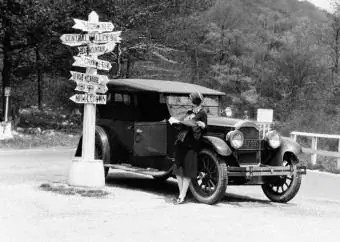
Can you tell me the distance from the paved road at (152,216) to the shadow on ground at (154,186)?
20mm

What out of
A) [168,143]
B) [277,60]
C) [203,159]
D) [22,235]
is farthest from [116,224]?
[277,60]

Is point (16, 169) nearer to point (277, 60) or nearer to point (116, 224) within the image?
point (116, 224)

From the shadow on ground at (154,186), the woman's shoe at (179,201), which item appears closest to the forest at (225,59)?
the shadow on ground at (154,186)

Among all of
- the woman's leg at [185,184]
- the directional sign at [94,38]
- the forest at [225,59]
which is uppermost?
the forest at [225,59]

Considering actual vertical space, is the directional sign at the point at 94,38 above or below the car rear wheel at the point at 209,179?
above

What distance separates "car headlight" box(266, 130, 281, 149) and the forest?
1760cm

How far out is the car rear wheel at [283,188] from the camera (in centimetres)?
1062

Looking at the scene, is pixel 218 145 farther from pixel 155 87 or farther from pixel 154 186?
pixel 154 186

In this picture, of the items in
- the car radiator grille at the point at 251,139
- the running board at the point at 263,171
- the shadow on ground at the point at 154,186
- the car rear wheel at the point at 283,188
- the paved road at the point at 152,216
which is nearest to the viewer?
the paved road at the point at 152,216

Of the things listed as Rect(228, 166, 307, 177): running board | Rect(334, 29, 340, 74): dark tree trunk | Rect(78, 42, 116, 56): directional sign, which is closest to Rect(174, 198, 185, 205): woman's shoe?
Rect(228, 166, 307, 177): running board

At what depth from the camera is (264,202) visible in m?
10.9

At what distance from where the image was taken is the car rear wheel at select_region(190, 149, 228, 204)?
9688 mm

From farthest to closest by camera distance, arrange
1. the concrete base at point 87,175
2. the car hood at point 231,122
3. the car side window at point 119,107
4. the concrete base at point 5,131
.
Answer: the concrete base at point 5,131 → the car side window at point 119,107 → the concrete base at point 87,175 → the car hood at point 231,122

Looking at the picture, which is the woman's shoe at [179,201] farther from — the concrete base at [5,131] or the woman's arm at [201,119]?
the concrete base at [5,131]
